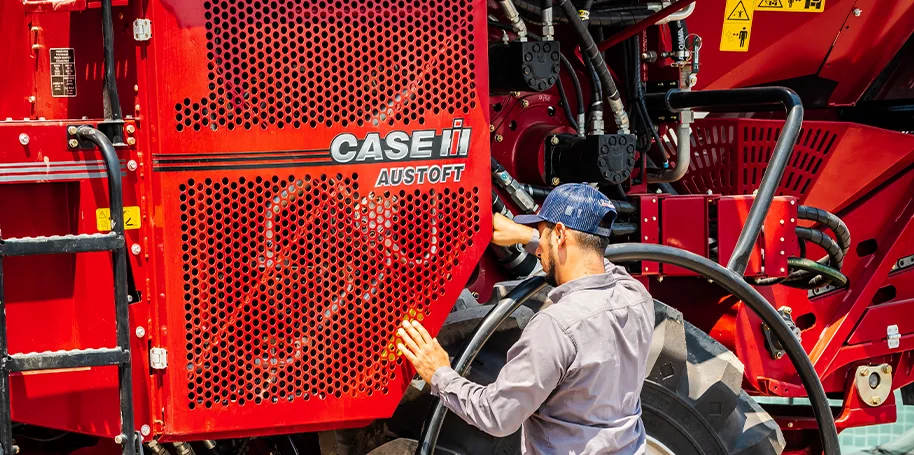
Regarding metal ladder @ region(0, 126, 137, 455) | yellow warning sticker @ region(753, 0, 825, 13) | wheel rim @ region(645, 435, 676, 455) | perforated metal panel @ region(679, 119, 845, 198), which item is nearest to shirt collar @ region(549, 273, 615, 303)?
wheel rim @ region(645, 435, 676, 455)

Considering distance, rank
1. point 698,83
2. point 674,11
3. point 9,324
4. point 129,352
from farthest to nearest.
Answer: point 698,83 < point 674,11 < point 9,324 < point 129,352

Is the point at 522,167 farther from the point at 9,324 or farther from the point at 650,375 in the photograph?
the point at 9,324

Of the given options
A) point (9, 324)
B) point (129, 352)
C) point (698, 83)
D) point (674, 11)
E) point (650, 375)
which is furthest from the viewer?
point (698, 83)

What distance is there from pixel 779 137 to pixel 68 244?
8.59ft

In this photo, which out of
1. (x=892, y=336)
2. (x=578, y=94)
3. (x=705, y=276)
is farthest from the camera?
(x=892, y=336)

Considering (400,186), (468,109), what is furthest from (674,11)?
(400,186)

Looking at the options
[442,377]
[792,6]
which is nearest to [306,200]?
[442,377]

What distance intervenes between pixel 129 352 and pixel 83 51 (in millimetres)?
924

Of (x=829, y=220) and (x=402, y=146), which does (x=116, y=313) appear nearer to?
(x=402, y=146)

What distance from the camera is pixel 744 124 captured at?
493 cm

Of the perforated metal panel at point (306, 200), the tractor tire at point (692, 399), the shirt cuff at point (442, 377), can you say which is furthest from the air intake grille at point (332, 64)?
the tractor tire at point (692, 399)

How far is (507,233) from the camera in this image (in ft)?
12.1

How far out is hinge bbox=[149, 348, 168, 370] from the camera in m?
3.21

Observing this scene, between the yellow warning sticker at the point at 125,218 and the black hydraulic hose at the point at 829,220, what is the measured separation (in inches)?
107
